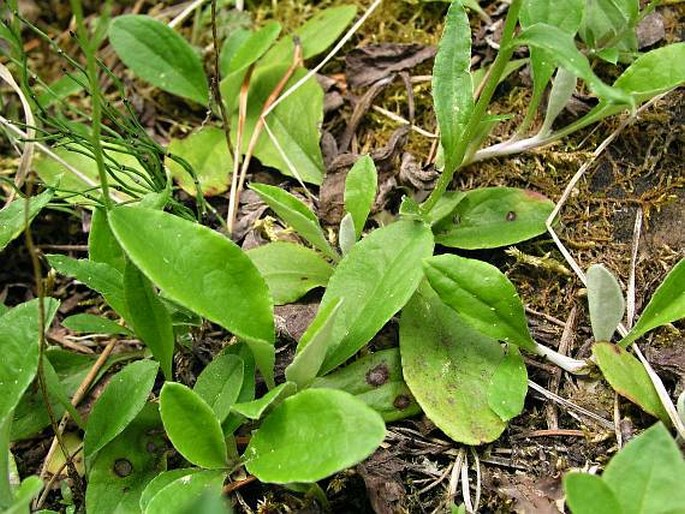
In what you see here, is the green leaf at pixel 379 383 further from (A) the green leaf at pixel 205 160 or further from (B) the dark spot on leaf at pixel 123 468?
(A) the green leaf at pixel 205 160

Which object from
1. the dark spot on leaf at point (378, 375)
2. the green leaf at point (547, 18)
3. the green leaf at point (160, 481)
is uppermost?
the green leaf at point (547, 18)

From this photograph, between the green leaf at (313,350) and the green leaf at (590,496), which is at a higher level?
the green leaf at (313,350)

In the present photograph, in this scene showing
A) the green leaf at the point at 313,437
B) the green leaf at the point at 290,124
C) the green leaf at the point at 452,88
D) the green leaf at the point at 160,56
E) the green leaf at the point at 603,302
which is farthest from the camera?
the green leaf at the point at 160,56

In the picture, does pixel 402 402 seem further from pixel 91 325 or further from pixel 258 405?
pixel 91 325

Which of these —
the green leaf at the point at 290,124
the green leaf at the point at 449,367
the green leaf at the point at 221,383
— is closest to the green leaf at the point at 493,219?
the green leaf at the point at 449,367

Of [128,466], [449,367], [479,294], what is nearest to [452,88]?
[479,294]

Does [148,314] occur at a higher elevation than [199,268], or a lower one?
lower

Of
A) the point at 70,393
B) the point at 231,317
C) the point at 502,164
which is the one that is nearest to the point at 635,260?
the point at 502,164
